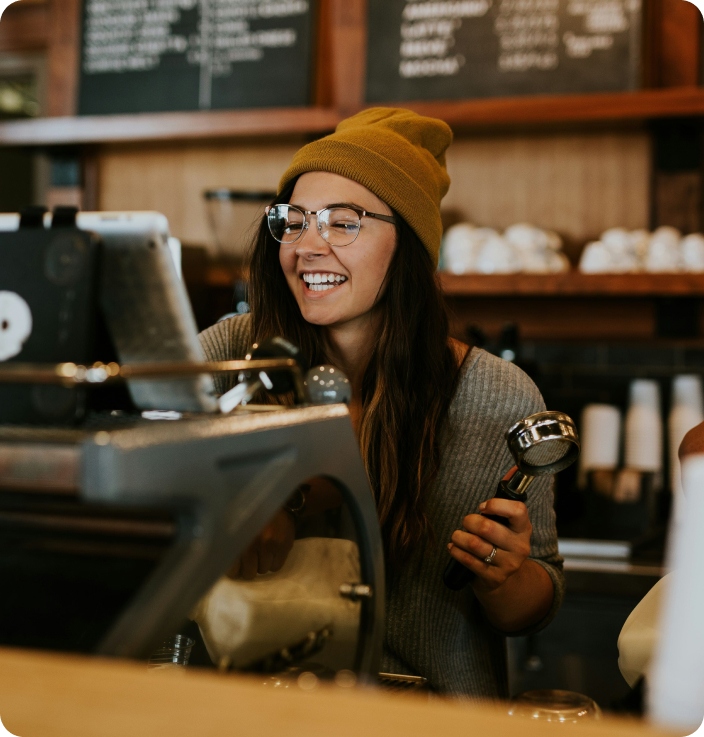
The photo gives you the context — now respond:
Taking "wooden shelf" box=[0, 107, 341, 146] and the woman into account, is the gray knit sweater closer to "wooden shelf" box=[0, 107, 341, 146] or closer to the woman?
the woman

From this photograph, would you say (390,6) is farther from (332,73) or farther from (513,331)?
(513,331)

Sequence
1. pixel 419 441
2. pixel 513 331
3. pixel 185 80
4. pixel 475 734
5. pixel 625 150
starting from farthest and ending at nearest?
1. pixel 185 80
2. pixel 625 150
3. pixel 513 331
4. pixel 419 441
5. pixel 475 734

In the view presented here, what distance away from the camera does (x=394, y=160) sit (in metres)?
1.23

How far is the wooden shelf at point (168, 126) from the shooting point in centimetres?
224

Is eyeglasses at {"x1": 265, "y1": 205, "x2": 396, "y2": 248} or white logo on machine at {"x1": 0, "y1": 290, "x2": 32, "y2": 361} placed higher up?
eyeglasses at {"x1": 265, "y1": 205, "x2": 396, "y2": 248}

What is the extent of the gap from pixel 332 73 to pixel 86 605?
199 cm

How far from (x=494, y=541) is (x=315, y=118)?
1619 millimetres

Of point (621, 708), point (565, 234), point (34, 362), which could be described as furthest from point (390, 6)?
point (621, 708)

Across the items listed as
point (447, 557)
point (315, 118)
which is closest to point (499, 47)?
point (315, 118)

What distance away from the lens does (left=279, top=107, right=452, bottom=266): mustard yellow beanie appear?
3.96 ft

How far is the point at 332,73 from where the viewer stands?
92.3 inches

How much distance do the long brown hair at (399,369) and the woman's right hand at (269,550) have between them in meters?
0.48

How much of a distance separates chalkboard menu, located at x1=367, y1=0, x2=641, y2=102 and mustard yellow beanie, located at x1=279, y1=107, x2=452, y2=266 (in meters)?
0.99

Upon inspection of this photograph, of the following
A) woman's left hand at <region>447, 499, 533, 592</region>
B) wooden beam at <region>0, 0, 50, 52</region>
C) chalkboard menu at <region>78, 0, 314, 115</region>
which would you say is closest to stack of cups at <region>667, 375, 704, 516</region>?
woman's left hand at <region>447, 499, 533, 592</region>
